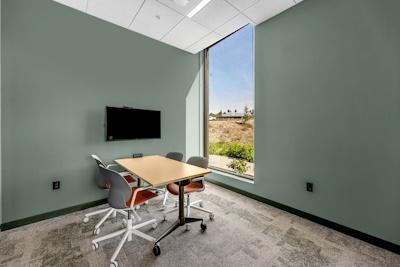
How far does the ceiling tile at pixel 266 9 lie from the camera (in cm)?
239

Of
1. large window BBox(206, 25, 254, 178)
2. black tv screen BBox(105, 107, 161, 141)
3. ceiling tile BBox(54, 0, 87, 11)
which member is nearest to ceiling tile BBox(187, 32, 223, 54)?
large window BBox(206, 25, 254, 178)

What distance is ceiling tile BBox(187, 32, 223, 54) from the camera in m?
3.22

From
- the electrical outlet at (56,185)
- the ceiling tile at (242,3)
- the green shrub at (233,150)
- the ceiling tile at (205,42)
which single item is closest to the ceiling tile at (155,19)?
the ceiling tile at (205,42)

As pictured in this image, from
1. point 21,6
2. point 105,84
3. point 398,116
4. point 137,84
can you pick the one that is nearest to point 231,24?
point 137,84

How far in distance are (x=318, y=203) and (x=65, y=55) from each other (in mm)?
4159

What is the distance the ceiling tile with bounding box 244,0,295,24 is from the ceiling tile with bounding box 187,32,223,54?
746 millimetres

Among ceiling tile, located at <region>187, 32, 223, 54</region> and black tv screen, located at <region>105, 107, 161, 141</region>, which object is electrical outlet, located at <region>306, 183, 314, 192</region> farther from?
ceiling tile, located at <region>187, 32, 223, 54</region>

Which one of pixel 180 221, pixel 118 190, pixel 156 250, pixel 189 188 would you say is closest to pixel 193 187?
pixel 189 188

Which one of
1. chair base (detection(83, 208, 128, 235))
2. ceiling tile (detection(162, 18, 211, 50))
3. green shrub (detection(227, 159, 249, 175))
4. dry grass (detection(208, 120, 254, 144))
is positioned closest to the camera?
chair base (detection(83, 208, 128, 235))

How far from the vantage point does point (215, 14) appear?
263cm

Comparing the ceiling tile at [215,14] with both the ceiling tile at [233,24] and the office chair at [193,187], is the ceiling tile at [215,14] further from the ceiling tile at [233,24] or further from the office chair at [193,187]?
the office chair at [193,187]

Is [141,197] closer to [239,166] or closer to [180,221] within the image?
[180,221]

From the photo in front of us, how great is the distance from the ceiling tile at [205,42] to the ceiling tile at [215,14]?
0.96 feet

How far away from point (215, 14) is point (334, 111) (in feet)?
7.42
